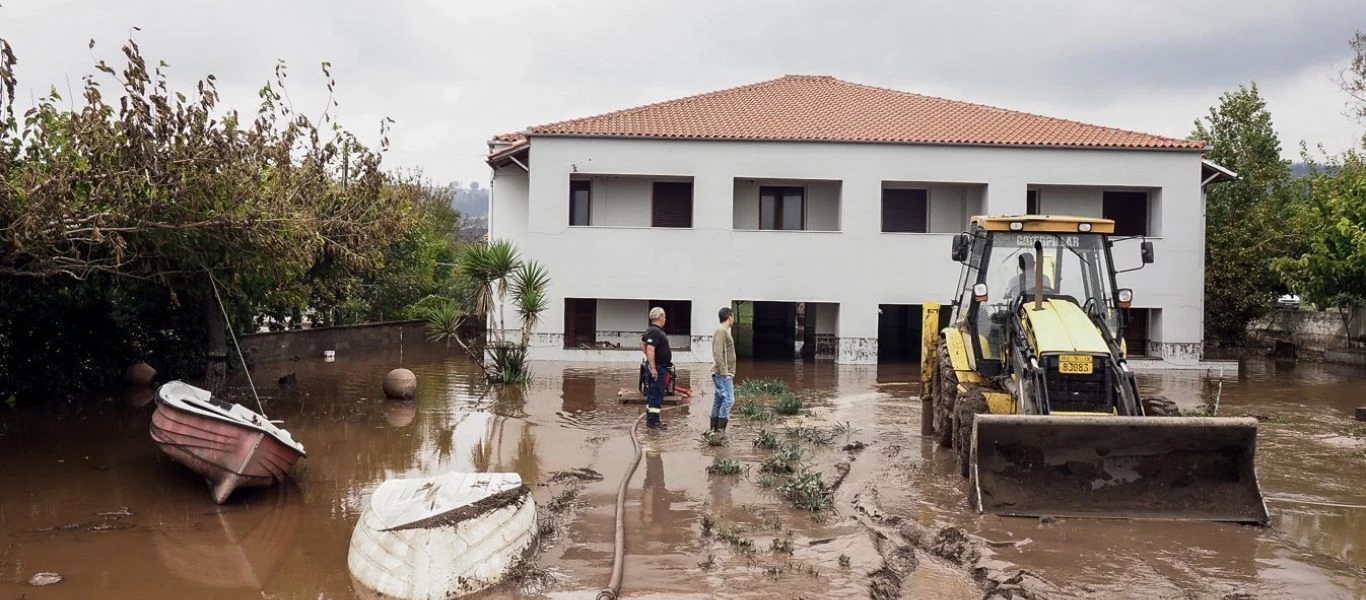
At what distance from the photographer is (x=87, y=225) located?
11.1 metres

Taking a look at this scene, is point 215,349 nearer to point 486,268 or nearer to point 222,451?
point 486,268

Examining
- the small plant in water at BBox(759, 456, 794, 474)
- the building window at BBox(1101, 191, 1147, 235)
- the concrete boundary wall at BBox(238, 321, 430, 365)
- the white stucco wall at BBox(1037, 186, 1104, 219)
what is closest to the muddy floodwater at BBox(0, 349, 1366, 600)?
the small plant in water at BBox(759, 456, 794, 474)

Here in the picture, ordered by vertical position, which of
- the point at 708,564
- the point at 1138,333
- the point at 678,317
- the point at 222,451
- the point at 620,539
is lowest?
the point at 708,564

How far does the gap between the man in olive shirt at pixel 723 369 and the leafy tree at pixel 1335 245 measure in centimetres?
1577

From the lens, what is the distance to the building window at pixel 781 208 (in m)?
→ 27.1

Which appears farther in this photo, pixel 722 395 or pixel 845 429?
pixel 845 429

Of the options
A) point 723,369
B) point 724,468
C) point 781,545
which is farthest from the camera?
point 723,369

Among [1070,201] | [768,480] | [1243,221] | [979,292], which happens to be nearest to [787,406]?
[979,292]

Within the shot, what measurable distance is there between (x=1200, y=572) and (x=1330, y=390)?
16159 millimetres

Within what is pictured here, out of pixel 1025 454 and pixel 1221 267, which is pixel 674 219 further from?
pixel 1025 454

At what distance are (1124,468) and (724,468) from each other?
400cm

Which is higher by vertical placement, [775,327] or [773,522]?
[775,327]

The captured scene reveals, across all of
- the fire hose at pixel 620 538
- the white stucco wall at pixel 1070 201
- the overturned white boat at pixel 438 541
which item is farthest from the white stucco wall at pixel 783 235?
the overturned white boat at pixel 438 541

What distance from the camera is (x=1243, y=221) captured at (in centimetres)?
2962
